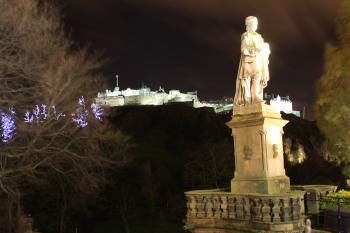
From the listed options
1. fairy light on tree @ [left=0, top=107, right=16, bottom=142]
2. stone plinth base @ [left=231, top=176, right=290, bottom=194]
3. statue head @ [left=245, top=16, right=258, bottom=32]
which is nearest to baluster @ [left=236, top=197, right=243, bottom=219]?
stone plinth base @ [left=231, top=176, right=290, bottom=194]

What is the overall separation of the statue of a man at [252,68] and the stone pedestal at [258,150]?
0.58 meters

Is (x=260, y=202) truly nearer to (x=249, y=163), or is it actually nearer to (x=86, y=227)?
(x=249, y=163)

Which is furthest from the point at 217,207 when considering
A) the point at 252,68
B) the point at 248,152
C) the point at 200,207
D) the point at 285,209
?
the point at 252,68

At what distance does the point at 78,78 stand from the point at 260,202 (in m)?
7.31

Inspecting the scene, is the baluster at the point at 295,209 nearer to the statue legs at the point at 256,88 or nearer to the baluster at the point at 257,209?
the baluster at the point at 257,209

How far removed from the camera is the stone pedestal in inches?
549

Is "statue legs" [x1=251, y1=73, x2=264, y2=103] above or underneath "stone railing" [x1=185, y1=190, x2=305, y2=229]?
A: above

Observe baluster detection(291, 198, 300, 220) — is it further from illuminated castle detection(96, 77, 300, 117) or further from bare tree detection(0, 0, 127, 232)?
illuminated castle detection(96, 77, 300, 117)

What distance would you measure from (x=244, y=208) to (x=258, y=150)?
1.96 metres

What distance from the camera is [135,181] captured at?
60.9 m

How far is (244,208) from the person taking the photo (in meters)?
13.1

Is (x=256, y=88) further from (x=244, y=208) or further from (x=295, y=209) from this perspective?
(x=295, y=209)

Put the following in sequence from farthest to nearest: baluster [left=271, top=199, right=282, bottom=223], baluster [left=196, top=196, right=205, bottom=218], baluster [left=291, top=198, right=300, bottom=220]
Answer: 1. baluster [left=196, top=196, right=205, bottom=218]
2. baluster [left=291, top=198, right=300, bottom=220]
3. baluster [left=271, top=199, right=282, bottom=223]

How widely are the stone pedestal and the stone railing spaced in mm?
933
